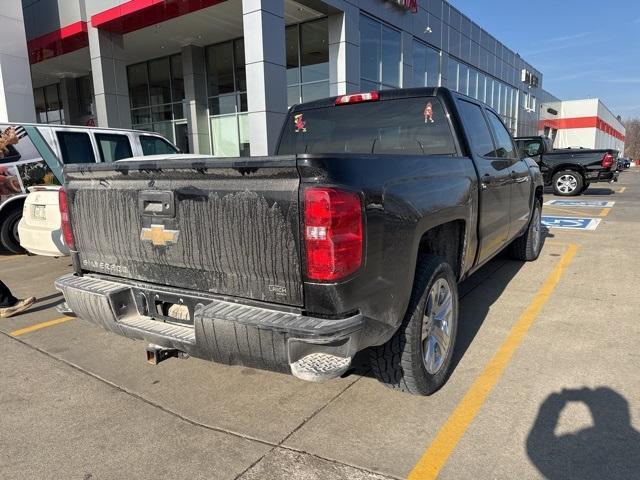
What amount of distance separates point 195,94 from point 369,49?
25.1 feet

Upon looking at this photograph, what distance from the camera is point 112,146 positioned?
789 centimetres

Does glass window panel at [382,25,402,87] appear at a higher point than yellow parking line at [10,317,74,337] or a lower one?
higher

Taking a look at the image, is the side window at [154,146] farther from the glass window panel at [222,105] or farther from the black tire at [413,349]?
the glass window panel at [222,105]

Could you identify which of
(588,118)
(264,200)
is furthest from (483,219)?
(588,118)

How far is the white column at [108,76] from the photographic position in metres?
15.3

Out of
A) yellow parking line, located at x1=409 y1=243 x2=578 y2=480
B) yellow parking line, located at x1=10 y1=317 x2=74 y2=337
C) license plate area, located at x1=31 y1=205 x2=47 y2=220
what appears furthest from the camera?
license plate area, located at x1=31 y1=205 x2=47 y2=220

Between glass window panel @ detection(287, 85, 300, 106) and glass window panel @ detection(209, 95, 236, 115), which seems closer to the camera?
glass window panel @ detection(287, 85, 300, 106)

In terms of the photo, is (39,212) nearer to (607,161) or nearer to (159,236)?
(159,236)

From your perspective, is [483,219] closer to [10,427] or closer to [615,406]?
[615,406]

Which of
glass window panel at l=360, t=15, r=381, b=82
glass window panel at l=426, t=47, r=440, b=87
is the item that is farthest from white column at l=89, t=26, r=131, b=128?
glass window panel at l=426, t=47, r=440, b=87

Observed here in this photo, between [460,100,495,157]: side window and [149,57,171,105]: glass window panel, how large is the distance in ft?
65.4

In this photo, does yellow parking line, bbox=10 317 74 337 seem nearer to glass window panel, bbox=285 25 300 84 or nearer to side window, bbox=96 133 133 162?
side window, bbox=96 133 133 162

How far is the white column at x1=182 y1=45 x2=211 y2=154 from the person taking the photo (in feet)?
64.2

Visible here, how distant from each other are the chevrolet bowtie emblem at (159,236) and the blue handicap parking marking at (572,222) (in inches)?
339
